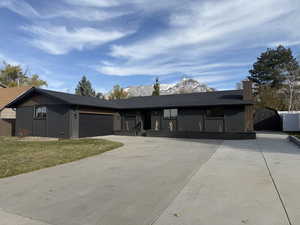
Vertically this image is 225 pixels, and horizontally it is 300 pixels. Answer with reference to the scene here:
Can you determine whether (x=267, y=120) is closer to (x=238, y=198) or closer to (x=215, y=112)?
(x=215, y=112)

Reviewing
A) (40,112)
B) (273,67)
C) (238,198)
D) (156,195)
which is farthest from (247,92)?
(273,67)

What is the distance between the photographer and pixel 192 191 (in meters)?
3.93

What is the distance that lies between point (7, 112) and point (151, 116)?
1555cm

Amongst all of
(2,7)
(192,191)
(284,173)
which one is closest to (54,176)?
(192,191)

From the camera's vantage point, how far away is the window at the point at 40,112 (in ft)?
51.4

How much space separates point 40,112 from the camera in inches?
624

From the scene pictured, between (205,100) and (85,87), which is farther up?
(85,87)

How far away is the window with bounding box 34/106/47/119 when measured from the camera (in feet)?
51.4

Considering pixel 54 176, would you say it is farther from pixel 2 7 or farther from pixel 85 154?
pixel 2 7

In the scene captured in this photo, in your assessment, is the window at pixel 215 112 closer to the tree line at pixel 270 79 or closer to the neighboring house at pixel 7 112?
the tree line at pixel 270 79

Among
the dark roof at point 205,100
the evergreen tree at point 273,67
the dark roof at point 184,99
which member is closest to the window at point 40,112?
the dark roof at point 184,99

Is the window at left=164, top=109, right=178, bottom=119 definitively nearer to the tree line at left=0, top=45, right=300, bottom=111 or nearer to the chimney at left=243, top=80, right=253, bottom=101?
the chimney at left=243, top=80, right=253, bottom=101

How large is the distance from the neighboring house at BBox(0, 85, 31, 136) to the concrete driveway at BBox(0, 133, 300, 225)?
583 inches

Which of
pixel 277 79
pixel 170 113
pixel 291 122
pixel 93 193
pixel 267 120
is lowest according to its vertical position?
pixel 93 193
